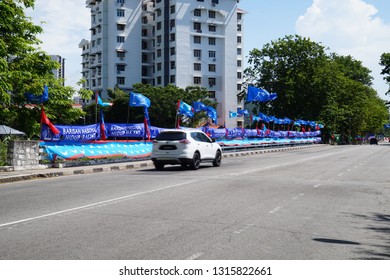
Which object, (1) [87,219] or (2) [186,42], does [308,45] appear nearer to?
(2) [186,42]

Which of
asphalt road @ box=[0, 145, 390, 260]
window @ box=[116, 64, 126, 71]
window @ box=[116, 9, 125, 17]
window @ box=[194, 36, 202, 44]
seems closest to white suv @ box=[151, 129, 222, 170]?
asphalt road @ box=[0, 145, 390, 260]

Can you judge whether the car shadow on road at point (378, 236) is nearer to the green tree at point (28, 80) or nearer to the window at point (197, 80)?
the green tree at point (28, 80)

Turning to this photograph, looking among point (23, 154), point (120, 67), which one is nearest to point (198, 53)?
point (120, 67)

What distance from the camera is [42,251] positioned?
586cm

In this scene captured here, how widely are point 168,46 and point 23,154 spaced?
75.8m

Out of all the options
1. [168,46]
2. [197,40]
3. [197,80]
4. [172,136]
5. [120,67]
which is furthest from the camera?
[197,40]

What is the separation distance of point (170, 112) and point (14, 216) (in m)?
61.7

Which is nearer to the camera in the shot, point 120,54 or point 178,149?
point 178,149

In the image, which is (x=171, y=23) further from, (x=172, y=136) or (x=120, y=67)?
(x=172, y=136)

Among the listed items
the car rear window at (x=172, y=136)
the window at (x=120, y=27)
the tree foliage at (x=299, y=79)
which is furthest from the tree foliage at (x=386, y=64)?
the car rear window at (x=172, y=136)

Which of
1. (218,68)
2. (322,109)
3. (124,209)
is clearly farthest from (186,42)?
(124,209)

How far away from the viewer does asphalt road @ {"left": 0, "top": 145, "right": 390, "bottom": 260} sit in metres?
5.99

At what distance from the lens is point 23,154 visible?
60.0 ft

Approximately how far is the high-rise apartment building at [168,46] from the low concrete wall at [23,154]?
234ft
